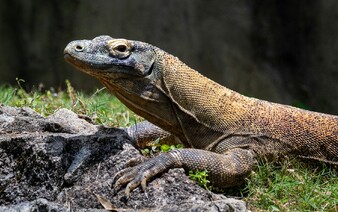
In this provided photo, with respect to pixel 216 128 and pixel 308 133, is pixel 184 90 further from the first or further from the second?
pixel 308 133

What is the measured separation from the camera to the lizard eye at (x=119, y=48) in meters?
5.12

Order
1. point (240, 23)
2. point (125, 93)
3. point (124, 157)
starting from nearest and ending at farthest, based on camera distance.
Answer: point (124, 157) < point (125, 93) < point (240, 23)

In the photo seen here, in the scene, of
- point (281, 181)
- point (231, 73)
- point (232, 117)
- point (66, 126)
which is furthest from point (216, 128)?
point (231, 73)

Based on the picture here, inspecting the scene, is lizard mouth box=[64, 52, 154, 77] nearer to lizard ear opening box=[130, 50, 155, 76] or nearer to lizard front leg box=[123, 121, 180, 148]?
lizard ear opening box=[130, 50, 155, 76]

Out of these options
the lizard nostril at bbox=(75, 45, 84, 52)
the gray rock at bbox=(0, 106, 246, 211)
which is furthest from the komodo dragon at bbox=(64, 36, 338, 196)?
the gray rock at bbox=(0, 106, 246, 211)

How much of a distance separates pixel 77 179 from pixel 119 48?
3.47 feet

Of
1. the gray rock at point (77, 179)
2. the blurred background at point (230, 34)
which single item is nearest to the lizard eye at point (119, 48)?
the gray rock at point (77, 179)

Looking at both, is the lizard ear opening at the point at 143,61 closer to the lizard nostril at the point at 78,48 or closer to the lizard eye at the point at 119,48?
the lizard eye at the point at 119,48

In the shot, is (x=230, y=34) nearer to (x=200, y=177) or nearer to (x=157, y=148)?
(x=157, y=148)

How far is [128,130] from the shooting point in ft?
18.9

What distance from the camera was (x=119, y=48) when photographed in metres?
5.13

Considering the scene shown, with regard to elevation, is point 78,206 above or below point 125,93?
below

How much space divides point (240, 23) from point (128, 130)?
7536 mm

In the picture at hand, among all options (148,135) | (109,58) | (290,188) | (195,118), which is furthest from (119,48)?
(290,188)
